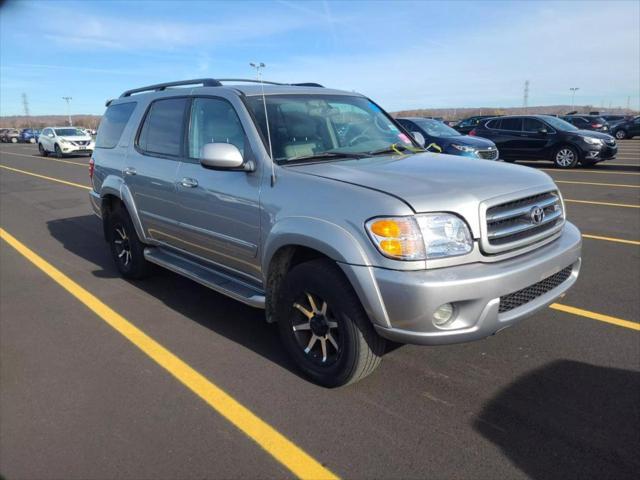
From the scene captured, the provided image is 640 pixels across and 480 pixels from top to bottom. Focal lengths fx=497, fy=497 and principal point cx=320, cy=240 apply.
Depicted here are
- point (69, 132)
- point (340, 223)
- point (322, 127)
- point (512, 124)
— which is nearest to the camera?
point (340, 223)

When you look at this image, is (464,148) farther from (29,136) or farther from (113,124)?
(29,136)

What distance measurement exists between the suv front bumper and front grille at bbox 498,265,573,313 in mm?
36

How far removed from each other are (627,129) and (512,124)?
58.9 ft

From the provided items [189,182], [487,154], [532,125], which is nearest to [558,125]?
[532,125]

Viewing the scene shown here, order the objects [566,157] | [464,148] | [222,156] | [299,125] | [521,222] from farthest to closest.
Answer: [566,157], [464,148], [299,125], [222,156], [521,222]

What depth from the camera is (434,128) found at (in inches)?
538

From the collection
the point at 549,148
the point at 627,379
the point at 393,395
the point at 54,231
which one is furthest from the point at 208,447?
the point at 549,148

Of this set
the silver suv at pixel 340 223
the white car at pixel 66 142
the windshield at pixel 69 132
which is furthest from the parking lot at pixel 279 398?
the windshield at pixel 69 132

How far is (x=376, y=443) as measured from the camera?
2.72m

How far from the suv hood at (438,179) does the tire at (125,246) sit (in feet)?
8.56

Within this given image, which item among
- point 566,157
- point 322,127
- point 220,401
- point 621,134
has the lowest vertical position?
point 621,134

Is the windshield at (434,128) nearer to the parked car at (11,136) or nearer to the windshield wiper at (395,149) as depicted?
the windshield wiper at (395,149)

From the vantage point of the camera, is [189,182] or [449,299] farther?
[189,182]

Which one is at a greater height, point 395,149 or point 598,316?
point 395,149
